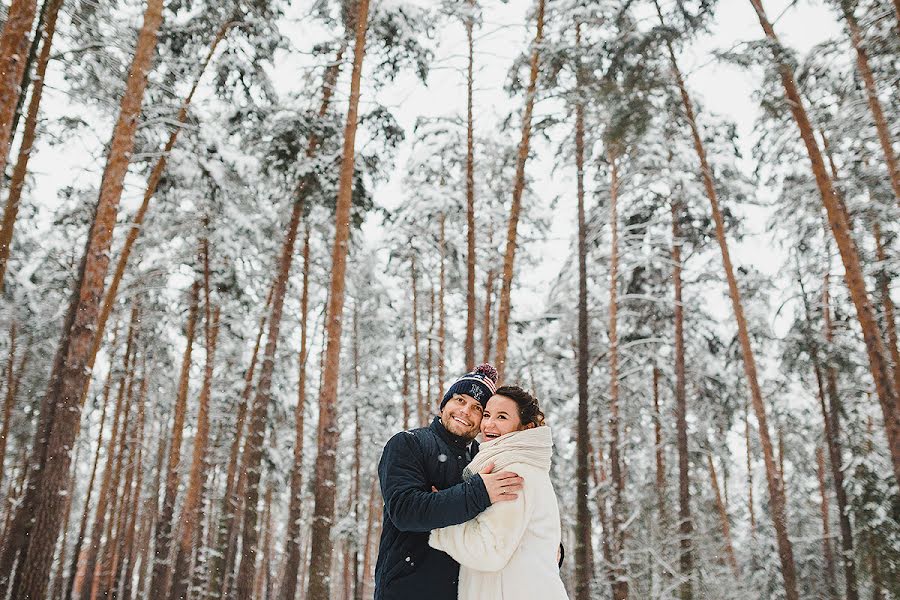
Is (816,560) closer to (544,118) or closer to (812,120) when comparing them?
(812,120)

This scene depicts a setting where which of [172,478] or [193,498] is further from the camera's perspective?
[172,478]

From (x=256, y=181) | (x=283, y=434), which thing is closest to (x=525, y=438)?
(x=256, y=181)

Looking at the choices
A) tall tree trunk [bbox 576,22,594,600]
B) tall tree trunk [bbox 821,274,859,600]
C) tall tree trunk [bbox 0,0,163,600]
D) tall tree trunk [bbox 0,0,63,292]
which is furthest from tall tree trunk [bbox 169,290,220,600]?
tall tree trunk [bbox 821,274,859,600]

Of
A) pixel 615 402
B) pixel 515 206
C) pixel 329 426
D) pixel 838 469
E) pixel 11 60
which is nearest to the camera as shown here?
pixel 11 60

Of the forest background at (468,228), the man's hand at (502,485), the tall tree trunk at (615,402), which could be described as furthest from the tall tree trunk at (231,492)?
the man's hand at (502,485)

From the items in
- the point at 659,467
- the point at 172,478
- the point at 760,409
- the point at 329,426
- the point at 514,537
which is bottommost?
the point at 514,537

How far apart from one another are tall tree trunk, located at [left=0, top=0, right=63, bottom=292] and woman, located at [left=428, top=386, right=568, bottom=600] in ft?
29.2

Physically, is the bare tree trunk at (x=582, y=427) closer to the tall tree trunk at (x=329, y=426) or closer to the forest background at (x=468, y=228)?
the forest background at (x=468, y=228)

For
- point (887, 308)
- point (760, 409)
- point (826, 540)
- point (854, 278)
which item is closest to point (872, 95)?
point (854, 278)

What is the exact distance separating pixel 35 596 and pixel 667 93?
1280 centimetres

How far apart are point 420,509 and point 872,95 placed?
413 inches

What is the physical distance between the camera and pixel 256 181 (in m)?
14.7

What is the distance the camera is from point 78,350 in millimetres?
7652

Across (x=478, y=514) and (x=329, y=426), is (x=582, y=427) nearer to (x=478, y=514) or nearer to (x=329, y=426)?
(x=329, y=426)
